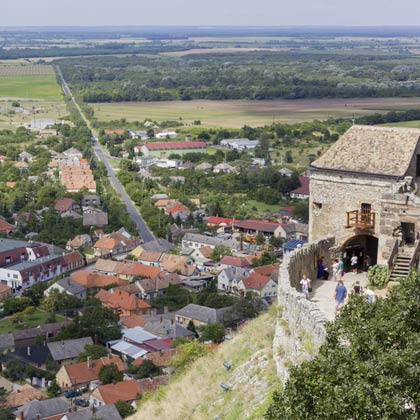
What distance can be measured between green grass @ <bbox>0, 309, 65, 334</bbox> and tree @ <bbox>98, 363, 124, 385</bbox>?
32.0 feet

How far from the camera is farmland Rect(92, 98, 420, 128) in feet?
456

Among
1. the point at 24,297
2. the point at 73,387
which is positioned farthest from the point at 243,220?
the point at 73,387

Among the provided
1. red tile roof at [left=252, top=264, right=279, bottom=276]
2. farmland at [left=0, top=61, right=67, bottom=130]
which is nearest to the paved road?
red tile roof at [left=252, top=264, right=279, bottom=276]

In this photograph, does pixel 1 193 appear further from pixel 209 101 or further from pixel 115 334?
pixel 209 101

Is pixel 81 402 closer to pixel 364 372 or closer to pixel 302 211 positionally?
pixel 364 372

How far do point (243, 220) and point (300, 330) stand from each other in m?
62.0

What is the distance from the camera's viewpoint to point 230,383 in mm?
14516

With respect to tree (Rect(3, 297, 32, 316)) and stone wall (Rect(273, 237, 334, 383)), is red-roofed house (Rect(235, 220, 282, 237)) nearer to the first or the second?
tree (Rect(3, 297, 32, 316))

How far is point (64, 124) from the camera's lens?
440ft

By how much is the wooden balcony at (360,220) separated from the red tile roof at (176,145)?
94602mm

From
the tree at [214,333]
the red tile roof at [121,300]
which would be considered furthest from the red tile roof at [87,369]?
the red tile roof at [121,300]

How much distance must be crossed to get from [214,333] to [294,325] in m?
29.5

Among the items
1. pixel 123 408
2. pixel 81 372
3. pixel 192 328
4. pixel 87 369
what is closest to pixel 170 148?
pixel 192 328

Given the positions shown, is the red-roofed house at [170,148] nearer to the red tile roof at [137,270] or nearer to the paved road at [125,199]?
the paved road at [125,199]
